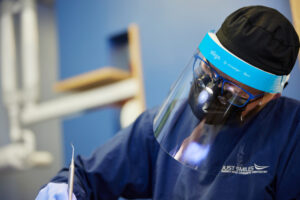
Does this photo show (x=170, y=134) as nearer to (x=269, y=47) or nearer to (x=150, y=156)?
(x=150, y=156)

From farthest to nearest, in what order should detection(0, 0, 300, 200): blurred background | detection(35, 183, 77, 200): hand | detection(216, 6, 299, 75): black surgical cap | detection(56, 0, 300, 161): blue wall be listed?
1. detection(0, 0, 300, 200): blurred background
2. detection(56, 0, 300, 161): blue wall
3. detection(35, 183, 77, 200): hand
4. detection(216, 6, 299, 75): black surgical cap

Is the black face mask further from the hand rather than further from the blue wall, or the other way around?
the hand

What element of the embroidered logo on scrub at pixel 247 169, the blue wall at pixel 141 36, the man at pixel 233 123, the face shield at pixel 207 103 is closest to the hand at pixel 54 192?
the man at pixel 233 123

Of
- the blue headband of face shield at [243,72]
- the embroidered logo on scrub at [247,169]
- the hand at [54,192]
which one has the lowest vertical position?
the embroidered logo on scrub at [247,169]

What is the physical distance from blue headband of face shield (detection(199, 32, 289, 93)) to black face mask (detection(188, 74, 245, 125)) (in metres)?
0.04

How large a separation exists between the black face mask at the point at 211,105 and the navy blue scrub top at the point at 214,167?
0.18ft

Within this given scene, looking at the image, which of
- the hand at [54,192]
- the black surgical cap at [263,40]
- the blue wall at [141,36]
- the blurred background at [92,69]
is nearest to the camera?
the black surgical cap at [263,40]

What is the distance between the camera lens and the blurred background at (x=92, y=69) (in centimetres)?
138

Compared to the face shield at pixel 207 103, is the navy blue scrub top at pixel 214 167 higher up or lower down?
lower down

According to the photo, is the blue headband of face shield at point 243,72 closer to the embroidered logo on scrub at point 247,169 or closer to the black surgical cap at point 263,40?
the black surgical cap at point 263,40

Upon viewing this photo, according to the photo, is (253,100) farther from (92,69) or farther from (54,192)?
(92,69)

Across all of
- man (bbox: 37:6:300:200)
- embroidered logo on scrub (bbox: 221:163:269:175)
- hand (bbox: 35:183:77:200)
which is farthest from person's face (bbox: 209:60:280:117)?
hand (bbox: 35:183:77:200)

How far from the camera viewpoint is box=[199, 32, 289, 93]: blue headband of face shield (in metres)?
Answer: 0.75

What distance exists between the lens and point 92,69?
6.09 feet
